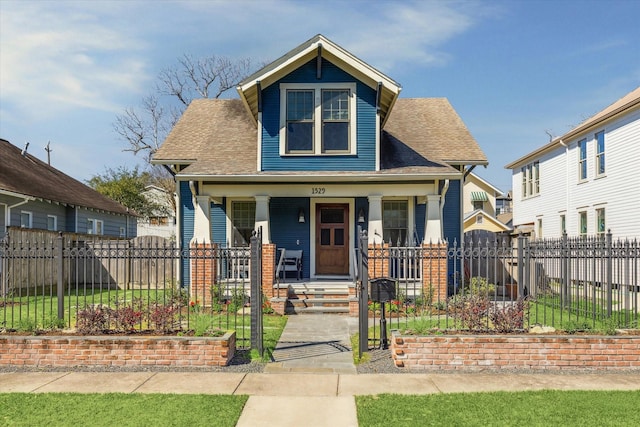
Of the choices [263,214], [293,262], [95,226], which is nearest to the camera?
[263,214]

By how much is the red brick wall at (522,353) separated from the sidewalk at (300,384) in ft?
0.88

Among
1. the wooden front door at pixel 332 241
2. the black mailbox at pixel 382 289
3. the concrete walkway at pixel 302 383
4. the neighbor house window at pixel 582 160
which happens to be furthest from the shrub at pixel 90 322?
the neighbor house window at pixel 582 160

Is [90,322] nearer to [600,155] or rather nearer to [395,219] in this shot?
[395,219]

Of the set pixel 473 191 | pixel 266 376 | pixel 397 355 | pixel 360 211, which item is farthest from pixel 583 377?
pixel 473 191

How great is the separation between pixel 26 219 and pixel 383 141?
14.7 meters

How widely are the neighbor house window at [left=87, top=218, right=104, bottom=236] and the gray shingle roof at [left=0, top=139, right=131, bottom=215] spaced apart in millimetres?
815

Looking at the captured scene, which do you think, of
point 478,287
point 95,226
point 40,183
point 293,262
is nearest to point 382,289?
point 478,287

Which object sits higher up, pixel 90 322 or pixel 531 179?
pixel 531 179

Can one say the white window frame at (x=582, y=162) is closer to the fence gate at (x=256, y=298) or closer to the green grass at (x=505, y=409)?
the green grass at (x=505, y=409)

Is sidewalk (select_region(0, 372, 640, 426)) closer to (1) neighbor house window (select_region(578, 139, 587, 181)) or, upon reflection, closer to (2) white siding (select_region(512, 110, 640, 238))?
(2) white siding (select_region(512, 110, 640, 238))

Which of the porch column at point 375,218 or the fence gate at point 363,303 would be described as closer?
the fence gate at point 363,303

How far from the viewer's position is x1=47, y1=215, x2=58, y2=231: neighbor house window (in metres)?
22.1

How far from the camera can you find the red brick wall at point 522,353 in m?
7.84

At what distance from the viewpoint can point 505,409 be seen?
236 inches
